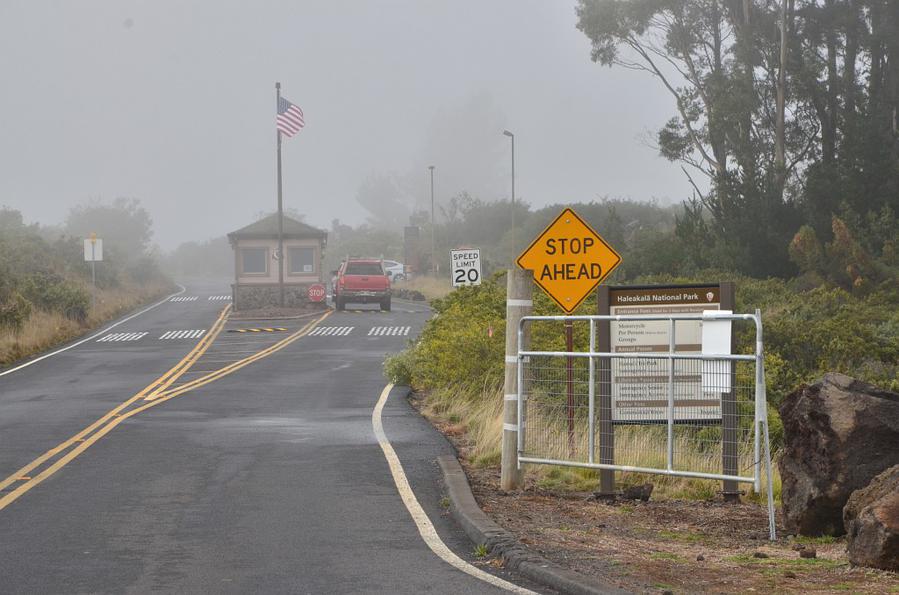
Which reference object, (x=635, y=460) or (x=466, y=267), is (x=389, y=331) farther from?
(x=635, y=460)

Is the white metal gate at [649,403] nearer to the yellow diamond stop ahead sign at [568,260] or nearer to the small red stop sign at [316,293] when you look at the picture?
the yellow diamond stop ahead sign at [568,260]

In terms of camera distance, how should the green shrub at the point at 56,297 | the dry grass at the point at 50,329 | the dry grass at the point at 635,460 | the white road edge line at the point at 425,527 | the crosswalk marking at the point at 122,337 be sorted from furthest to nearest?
the green shrub at the point at 56,297 → the crosswalk marking at the point at 122,337 → the dry grass at the point at 50,329 → the dry grass at the point at 635,460 → the white road edge line at the point at 425,527

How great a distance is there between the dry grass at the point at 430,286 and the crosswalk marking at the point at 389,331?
19213mm

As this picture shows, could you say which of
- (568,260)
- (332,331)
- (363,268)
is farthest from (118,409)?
(363,268)

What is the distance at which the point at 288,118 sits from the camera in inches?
2061

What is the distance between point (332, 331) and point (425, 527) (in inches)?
1270

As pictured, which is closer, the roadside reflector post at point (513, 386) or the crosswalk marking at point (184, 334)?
the roadside reflector post at point (513, 386)

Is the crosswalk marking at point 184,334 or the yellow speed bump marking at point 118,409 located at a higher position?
the crosswalk marking at point 184,334

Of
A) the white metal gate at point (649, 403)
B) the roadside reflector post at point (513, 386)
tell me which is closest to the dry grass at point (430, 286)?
the white metal gate at point (649, 403)

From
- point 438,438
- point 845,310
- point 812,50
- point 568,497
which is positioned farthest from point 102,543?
point 812,50

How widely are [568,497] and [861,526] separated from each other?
13.4 feet

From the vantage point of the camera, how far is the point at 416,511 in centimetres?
1049

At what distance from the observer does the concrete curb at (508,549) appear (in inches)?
291

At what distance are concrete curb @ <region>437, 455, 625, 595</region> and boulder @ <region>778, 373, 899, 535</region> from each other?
7.93 feet
